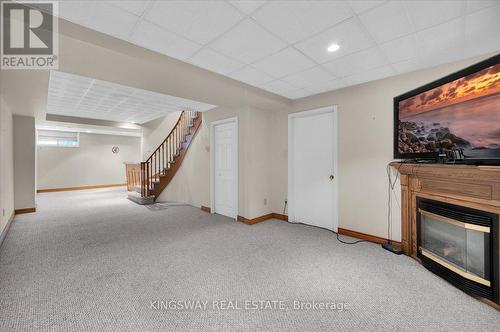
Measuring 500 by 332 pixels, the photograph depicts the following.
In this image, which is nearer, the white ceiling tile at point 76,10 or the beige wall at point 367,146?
the white ceiling tile at point 76,10

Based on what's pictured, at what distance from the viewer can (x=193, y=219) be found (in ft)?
14.9

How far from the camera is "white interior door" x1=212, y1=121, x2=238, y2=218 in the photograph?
15.1 feet

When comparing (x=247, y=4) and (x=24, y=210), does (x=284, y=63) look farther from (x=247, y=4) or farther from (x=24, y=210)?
(x=24, y=210)

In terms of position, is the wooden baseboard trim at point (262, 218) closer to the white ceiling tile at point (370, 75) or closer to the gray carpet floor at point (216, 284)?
the gray carpet floor at point (216, 284)

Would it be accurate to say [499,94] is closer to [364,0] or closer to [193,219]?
[364,0]

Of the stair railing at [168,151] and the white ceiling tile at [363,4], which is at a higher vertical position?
the white ceiling tile at [363,4]

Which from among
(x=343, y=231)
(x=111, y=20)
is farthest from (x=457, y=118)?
(x=111, y=20)

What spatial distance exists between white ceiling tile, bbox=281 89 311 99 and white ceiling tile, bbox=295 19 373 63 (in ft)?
3.75

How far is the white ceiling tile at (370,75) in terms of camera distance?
287 centimetres

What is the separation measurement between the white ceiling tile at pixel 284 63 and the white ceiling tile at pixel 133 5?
4.45 feet

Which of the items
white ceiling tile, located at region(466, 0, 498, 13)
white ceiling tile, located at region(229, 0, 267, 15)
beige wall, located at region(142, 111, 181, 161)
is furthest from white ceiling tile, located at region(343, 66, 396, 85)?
beige wall, located at region(142, 111, 181, 161)

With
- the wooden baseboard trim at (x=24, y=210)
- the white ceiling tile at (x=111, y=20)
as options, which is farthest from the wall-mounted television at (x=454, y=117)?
the wooden baseboard trim at (x=24, y=210)

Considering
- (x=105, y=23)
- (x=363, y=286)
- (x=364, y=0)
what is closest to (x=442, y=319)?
(x=363, y=286)

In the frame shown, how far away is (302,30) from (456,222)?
247cm
